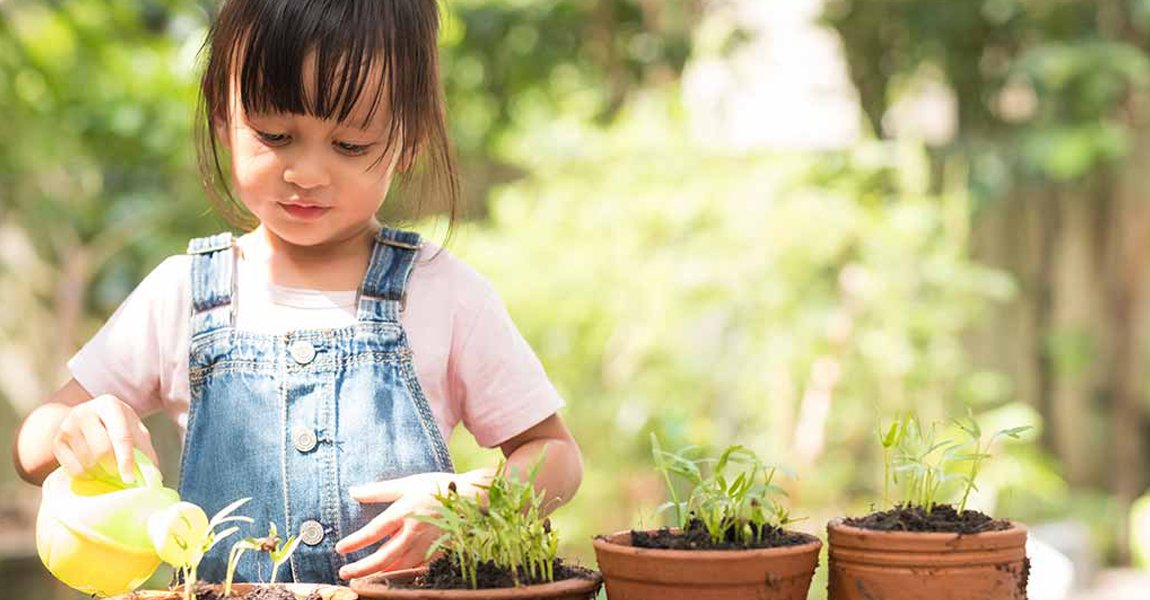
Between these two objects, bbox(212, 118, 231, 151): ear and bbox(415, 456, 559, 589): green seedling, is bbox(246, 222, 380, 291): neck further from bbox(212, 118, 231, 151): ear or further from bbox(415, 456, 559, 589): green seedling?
bbox(415, 456, 559, 589): green seedling

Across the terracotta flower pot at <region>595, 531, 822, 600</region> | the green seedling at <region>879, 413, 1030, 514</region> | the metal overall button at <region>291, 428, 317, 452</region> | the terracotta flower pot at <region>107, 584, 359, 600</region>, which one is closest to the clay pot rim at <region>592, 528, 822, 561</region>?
the terracotta flower pot at <region>595, 531, 822, 600</region>

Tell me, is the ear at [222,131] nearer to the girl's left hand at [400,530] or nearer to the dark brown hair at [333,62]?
the dark brown hair at [333,62]

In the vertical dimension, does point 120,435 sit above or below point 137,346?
below

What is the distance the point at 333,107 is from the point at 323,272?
0.26 meters

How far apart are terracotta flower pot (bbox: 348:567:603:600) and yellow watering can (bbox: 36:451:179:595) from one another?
203mm

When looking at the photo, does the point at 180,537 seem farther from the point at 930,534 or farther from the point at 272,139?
the point at 930,534

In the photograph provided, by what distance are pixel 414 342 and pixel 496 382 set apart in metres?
0.11

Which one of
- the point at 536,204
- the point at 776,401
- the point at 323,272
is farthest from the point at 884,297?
the point at 323,272

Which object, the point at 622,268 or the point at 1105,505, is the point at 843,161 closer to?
the point at 622,268

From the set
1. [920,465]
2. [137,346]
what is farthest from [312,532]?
[920,465]

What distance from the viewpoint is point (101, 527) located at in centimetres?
139

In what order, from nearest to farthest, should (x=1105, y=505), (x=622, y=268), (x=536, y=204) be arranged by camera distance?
(x=622, y=268) → (x=536, y=204) → (x=1105, y=505)

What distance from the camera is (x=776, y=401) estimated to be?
21.1ft

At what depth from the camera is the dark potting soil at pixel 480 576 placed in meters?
1.35
